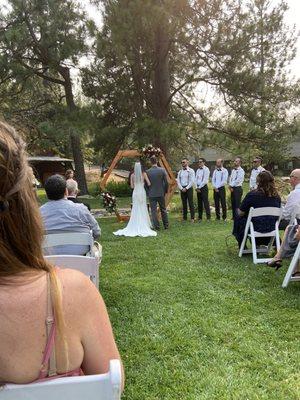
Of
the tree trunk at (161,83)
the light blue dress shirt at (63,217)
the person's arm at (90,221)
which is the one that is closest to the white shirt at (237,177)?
the tree trunk at (161,83)

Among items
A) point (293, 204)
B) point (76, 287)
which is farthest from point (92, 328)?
point (293, 204)

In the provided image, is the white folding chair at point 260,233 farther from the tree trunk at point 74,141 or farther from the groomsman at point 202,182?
the tree trunk at point 74,141

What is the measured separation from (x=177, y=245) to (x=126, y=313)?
162 inches

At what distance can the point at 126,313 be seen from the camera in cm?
454

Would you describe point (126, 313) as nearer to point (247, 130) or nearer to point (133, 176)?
point (133, 176)

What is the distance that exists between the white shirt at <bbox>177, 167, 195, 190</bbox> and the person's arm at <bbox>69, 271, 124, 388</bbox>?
36.5 ft

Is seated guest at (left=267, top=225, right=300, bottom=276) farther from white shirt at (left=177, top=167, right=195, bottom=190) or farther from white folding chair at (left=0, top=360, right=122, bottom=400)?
white shirt at (left=177, top=167, right=195, bottom=190)

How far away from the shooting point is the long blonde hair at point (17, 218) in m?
1.17

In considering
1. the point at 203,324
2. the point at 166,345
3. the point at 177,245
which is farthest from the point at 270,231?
the point at 166,345

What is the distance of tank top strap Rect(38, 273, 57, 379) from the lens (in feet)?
3.92

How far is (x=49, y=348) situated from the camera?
120 centimetres

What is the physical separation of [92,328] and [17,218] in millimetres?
391

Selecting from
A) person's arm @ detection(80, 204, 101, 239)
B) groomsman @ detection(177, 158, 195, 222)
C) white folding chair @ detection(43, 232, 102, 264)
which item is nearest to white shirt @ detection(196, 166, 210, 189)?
groomsman @ detection(177, 158, 195, 222)

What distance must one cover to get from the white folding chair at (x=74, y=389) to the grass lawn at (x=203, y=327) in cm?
185
